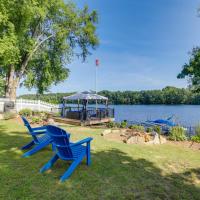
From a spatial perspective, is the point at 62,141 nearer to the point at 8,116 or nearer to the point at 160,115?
the point at 8,116

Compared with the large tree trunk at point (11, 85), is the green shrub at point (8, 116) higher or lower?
lower

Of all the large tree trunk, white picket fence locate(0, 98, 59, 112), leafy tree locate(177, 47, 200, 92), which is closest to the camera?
leafy tree locate(177, 47, 200, 92)

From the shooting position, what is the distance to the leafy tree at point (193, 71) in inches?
432

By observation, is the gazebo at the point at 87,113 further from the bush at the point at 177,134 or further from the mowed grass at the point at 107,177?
the mowed grass at the point at 107,177

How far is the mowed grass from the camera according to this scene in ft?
11.4

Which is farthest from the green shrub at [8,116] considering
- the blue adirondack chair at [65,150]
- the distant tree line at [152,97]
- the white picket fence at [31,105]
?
the distant tree line at [152,97]

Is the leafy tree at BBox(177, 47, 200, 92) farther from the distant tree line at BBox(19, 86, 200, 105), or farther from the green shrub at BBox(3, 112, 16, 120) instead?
the distant tree line at BBox(19, 86, 200, 105)

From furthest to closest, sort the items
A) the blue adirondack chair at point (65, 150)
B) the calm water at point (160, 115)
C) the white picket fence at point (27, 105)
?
the calm water at point (160, 115)
the white picket fence at point (27, 105)
the blue adirondack chair at point (65, 150)

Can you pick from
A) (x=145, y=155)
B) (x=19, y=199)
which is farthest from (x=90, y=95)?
(x=19, y=199)

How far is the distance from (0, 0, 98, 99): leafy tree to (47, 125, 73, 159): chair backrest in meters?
14.6

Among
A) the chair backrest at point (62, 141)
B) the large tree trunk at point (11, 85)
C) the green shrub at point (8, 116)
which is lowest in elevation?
the green shrub at point (8, 116)

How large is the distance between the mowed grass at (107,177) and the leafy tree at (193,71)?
6.24 m

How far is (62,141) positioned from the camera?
4.07m

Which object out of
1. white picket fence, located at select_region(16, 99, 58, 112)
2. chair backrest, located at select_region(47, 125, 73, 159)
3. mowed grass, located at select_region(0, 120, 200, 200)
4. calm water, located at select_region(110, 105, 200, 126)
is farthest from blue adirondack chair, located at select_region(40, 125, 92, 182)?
white picket fence, located at select_region(16, 99, 58, 112)
